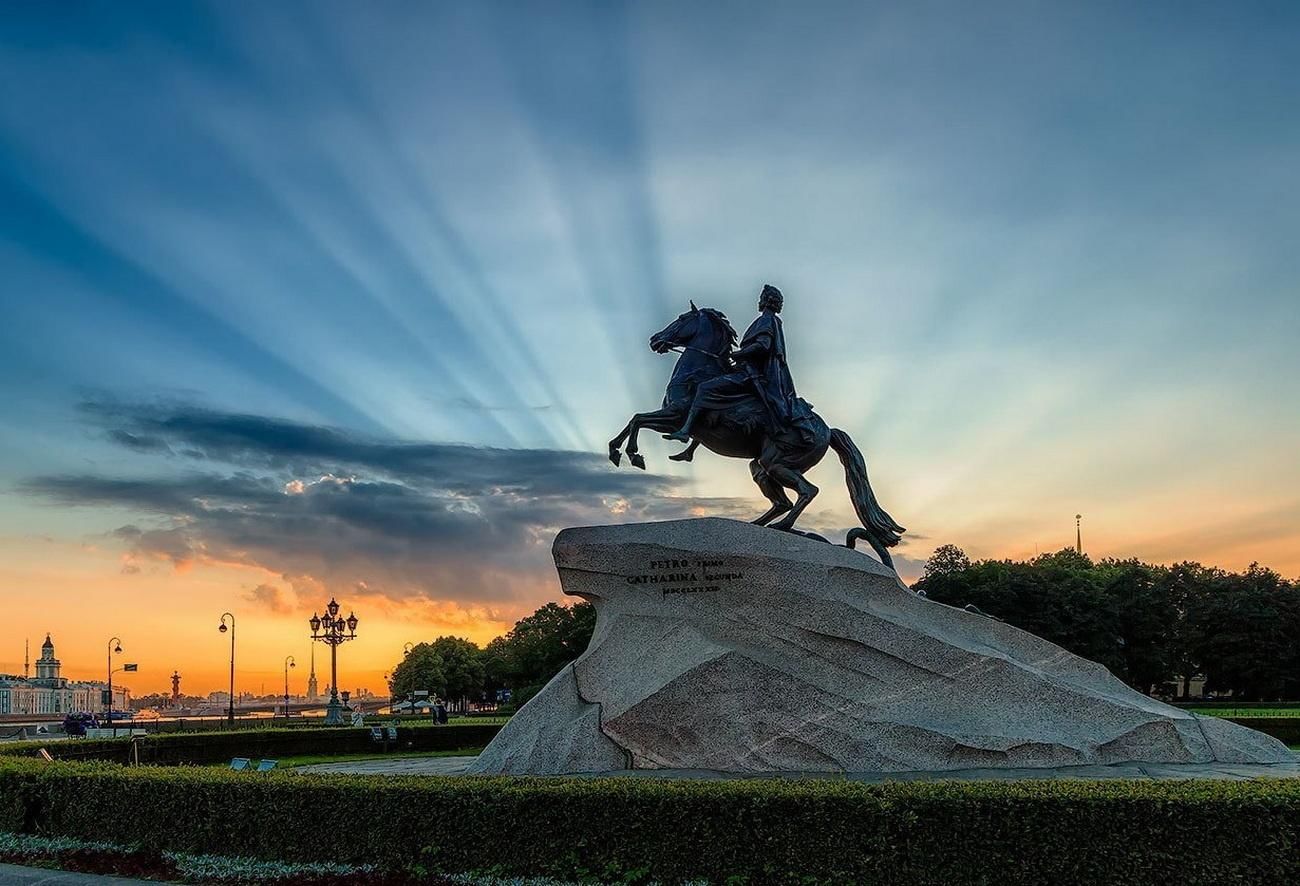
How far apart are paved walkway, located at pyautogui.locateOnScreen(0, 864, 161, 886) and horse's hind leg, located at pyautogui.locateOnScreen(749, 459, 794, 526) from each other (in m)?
9.09

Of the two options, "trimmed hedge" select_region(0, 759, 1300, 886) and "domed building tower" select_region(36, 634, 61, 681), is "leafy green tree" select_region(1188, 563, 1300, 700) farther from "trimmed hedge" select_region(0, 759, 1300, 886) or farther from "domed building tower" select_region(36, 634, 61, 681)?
"domed building tower" select_region(36, 634, 61, 681)

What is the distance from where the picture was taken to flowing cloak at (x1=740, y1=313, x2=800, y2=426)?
15.0m

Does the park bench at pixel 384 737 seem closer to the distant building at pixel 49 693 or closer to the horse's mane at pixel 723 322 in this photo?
the horse's mane at pixel 723 322

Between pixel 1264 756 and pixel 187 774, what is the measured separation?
1183 cm

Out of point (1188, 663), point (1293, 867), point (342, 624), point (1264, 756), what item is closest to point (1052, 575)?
point (1188, 663)

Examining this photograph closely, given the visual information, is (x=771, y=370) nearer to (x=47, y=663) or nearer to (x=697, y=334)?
(x=697, y=334)

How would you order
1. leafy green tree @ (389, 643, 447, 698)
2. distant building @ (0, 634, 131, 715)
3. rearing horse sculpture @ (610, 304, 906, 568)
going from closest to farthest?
rearing horse sculpture @ (610, 304, 906, 568)
leafy green tree @ (389, 643, 447, 698)
distant building @ (0, 634, 131, 715)

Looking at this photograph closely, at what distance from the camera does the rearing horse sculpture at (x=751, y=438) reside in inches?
589

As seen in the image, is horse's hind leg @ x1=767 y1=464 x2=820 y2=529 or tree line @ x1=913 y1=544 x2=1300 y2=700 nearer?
horse's hind leg @ x1=767 y1=464 x2=820 y2=529

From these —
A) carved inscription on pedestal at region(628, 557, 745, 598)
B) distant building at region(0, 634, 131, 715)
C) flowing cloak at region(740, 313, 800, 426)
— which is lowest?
distant building at region(0, 634, 131, 715)

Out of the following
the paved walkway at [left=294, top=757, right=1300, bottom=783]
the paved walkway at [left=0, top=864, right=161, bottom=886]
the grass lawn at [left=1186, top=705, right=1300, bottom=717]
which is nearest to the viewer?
the paved walkway at [left=0, top=864, right=161, bottom=886]

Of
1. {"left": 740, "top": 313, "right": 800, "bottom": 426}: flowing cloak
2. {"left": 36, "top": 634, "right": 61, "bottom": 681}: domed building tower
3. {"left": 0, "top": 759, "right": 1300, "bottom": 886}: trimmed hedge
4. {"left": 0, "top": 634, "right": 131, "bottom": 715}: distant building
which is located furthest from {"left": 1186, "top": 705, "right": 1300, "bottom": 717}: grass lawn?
{"left": 36, "top": 634, "right": 61, "bottom": 681}: domed building tower

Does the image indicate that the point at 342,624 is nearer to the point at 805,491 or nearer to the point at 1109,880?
the point at 805,491

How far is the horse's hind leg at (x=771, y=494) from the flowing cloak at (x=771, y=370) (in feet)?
2.66
